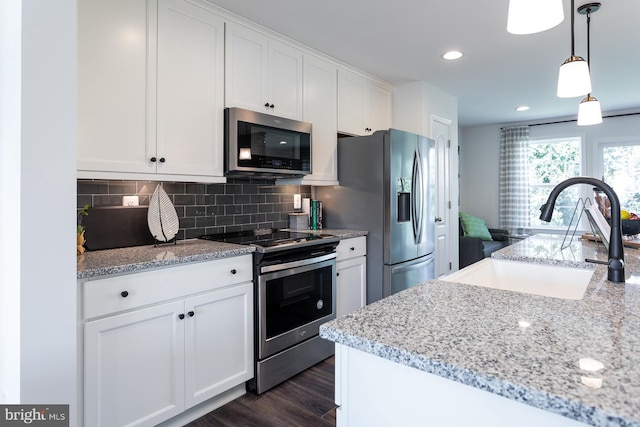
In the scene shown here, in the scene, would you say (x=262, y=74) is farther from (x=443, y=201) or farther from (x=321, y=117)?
(x=443, y=201)

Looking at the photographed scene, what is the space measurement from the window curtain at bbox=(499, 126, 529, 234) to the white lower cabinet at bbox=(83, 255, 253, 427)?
497cm

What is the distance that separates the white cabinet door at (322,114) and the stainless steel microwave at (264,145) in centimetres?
22

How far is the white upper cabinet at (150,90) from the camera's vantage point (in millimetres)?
1800

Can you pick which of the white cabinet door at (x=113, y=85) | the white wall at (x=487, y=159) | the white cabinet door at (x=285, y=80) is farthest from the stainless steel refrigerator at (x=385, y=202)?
the white wall at (x=487, y=159)

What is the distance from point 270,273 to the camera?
2213mm

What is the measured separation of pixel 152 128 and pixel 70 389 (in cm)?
131

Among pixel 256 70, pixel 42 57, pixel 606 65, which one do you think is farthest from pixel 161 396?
pixel 606 65

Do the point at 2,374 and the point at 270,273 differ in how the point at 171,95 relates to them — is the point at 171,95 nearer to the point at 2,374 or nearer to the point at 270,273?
the point at 270,273

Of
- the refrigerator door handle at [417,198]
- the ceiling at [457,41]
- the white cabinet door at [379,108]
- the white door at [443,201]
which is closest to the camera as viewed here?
the ceiling at [457,41]

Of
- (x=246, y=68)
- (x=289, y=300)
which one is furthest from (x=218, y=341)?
(x=246, y=68)

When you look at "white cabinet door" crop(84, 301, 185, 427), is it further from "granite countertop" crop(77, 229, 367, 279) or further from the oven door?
the oven door

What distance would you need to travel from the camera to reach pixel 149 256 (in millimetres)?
1833

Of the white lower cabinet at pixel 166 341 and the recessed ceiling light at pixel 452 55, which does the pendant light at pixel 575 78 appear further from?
the white lower cabinet at pixel 166 341

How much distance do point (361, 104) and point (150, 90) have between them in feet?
6.75
